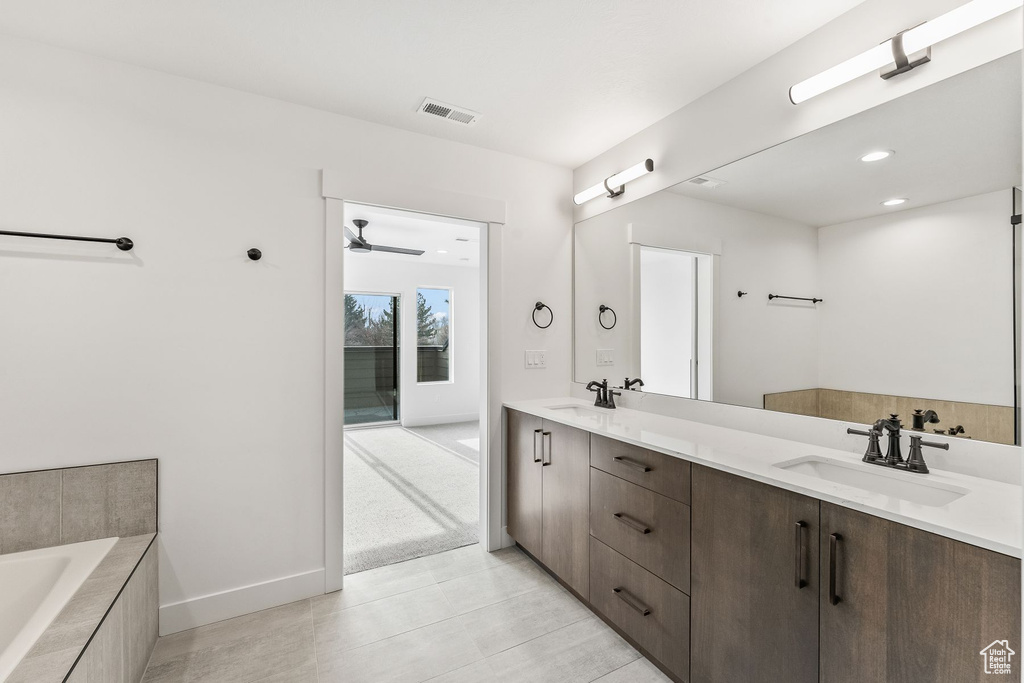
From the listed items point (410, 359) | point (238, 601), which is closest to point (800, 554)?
point (238, 601)

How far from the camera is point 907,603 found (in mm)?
1061

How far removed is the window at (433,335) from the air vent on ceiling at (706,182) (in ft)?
16.7

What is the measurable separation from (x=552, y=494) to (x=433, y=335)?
4.92 metres

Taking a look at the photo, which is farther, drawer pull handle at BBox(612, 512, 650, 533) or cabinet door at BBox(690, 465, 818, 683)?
drawer pull handle at BBox(612, 512, 650, 533)

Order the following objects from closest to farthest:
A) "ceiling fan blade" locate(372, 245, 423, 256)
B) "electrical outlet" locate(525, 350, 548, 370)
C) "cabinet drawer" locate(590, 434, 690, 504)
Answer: "cabinet drawer" locate(590, 434, 690, 504) → "electrical outlet" locate(525, 350, 548, 370) → "ceiling fan blade" locate(372, 245, 423, 256)

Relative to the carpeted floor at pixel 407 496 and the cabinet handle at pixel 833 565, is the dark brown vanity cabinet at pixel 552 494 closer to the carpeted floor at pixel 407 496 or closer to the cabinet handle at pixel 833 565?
the carpeted floor at pixel 407 496

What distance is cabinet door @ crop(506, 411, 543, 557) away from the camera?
251 centimetres

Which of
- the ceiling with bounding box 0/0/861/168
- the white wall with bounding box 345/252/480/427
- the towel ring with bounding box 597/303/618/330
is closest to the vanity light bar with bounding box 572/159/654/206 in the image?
the ceiling with bounding box 0/0/861/168

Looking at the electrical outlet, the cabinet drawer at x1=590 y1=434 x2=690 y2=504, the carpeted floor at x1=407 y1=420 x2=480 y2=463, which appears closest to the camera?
the cabinet drawer at x1=590 y1=434 x2=690 y2=504

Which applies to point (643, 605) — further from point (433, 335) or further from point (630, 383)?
point (433, 335)

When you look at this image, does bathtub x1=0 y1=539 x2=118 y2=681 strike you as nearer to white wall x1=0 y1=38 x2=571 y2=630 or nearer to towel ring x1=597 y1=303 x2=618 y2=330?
white wall x1=0 y1=38 x2=571 y2=630

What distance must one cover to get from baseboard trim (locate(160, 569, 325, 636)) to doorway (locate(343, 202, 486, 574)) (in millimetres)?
1422

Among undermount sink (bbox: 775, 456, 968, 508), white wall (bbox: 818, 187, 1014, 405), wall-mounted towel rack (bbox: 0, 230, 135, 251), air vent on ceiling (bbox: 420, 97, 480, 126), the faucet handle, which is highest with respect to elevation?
air vent on ceiling (bbox: 420, 97, 480, 126)

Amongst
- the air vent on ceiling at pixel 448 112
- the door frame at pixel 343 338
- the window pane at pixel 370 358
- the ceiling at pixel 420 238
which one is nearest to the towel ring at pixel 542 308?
the door frame at pixel 343 338
